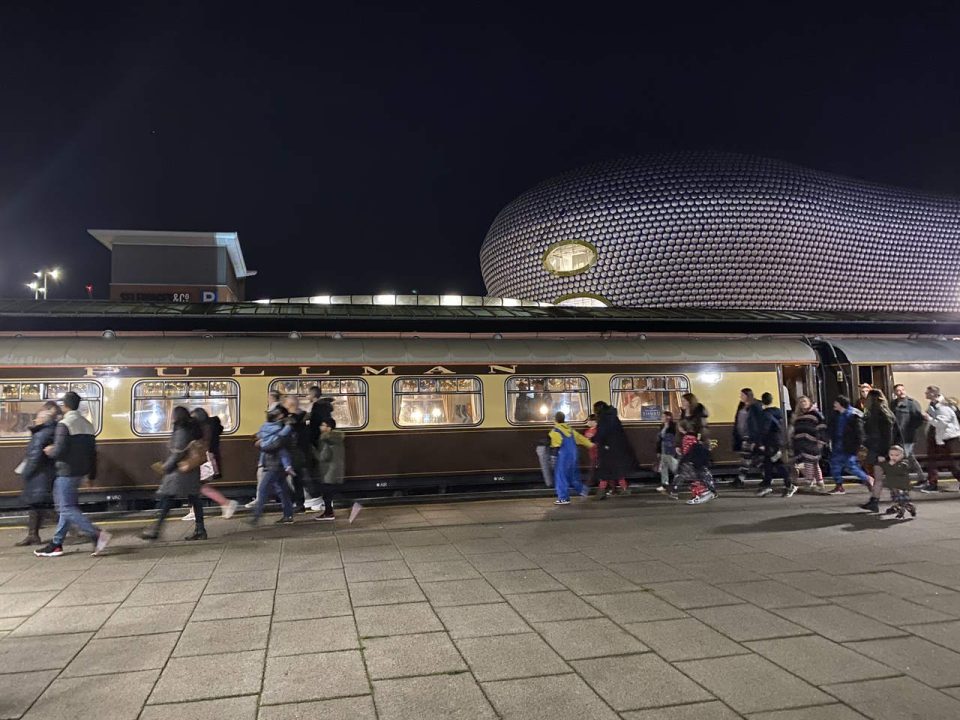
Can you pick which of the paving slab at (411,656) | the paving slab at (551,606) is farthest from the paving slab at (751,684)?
the paving slab at (411,656)

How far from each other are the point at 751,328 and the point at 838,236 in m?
54.5

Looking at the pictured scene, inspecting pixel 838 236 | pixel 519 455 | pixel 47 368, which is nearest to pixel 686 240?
pixel 838 236

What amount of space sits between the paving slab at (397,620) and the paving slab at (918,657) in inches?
117

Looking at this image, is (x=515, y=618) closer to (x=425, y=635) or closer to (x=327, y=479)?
(x=425, y=635)

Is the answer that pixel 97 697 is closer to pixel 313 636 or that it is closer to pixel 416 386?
pixel 313 636

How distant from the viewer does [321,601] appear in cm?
548

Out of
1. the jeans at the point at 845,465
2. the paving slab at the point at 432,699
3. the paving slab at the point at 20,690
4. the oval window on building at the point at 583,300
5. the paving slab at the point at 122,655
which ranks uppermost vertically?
the oval window on building at the point at 583,300

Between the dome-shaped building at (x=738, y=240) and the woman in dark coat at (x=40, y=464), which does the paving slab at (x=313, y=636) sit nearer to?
the woman in dark coat at (x=40, y=464)

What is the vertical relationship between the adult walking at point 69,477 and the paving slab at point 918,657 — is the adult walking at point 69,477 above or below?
above

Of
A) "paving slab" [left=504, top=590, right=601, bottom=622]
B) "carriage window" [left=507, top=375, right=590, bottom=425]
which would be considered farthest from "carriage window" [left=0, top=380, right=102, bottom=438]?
"paving slab" [left=504, top=590, right=601, bottom=622]

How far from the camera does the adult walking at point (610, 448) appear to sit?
35.8 feet

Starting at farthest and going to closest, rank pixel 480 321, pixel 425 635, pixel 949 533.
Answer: pixel 480 321, pixel 949 533, pixel 425 635

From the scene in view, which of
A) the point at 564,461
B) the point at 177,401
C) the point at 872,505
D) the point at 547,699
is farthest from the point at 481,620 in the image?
the point at 177,401

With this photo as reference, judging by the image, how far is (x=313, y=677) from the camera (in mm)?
3904
